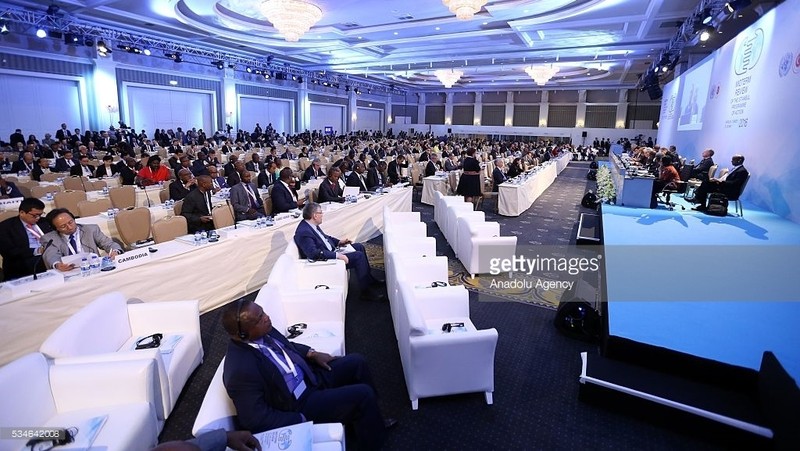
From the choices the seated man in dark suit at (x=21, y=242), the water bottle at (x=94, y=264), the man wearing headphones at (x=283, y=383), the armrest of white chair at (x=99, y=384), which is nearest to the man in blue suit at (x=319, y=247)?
the water bottle at (x=94, y=264)

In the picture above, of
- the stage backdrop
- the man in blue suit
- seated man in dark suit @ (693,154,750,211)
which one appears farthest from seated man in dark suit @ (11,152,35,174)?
the stage backdrop

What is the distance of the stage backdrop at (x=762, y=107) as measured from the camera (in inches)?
269

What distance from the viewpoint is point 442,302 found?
11.6ft

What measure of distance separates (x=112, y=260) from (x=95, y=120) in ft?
49.7

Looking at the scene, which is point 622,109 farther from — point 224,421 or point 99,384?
point 99,384

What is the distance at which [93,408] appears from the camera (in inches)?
91.0

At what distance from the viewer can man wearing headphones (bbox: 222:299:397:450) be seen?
2023 mm

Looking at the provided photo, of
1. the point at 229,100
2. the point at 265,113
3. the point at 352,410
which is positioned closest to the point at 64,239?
the point at 352,410

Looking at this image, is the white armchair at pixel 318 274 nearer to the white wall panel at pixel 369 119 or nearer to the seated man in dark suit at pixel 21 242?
the seated man in dark suit at pixel 21 242

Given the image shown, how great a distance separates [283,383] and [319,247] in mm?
2337

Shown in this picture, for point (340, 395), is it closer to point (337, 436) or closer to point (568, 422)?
point (337, 436)

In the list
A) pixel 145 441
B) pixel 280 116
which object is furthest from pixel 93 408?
pixel 280 116

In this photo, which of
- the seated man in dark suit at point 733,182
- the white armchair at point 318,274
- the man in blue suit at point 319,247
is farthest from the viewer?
the seated man in dark suit at point 733,182

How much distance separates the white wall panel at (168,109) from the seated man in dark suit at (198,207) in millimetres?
14117
